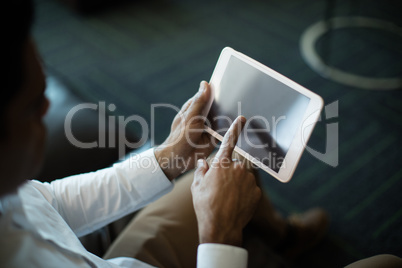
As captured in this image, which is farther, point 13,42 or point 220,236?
point 220,236

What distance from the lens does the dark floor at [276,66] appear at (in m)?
0.90

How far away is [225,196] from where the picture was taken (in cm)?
58

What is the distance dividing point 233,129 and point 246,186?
0.30 ft

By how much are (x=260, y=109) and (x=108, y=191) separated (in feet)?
0.99

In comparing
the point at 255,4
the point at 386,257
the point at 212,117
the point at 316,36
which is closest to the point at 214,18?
the point at 255,4

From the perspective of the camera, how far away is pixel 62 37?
199 centimetres

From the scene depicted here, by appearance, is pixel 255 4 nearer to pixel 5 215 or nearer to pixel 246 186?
pixel 246 186

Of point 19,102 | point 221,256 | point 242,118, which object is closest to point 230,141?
point 242,118

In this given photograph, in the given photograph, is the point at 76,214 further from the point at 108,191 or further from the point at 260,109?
the point at 260,109

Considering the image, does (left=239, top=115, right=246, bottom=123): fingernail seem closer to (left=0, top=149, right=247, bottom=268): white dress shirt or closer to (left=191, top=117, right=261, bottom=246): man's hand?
(left=191, top=117, right=261, bottom=246): man's hand

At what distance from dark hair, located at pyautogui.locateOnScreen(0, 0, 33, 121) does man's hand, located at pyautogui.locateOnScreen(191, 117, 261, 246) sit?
307 mm

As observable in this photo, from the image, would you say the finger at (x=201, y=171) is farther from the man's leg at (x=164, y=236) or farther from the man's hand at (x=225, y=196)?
the man's leg at (x=164, y=236)

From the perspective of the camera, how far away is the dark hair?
0.34 metres

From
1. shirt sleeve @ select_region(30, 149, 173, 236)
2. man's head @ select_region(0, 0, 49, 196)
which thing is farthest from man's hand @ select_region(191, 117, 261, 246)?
man's head @ select_region(0, 0, 49, 196)
